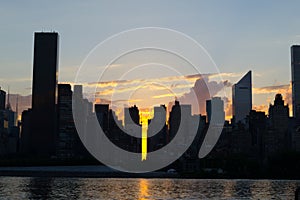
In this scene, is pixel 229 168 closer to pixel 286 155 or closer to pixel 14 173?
pixel 286 155

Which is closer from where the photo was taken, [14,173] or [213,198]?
[213,198]

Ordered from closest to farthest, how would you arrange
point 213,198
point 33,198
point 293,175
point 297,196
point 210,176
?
point 297,196 < point 33,198 < point 213,198 < point 293,175 < point 210,176

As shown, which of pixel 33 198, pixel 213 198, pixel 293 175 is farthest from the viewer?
pixel 293 175

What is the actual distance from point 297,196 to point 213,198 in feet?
109

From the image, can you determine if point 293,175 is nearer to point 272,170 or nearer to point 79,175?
point 272,170

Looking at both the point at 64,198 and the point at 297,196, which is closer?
the point at 297,196

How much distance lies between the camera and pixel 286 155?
18712 cm

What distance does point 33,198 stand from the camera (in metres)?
75.7

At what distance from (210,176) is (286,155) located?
95.8ft

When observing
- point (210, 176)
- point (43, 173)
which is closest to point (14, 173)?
point (43, 173)

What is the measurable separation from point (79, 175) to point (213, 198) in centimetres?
12575

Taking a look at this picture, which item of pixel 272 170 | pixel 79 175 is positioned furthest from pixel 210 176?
pixel 79 175

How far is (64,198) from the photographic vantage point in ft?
252

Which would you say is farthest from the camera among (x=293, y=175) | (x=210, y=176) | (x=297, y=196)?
(x=210, y=176)
